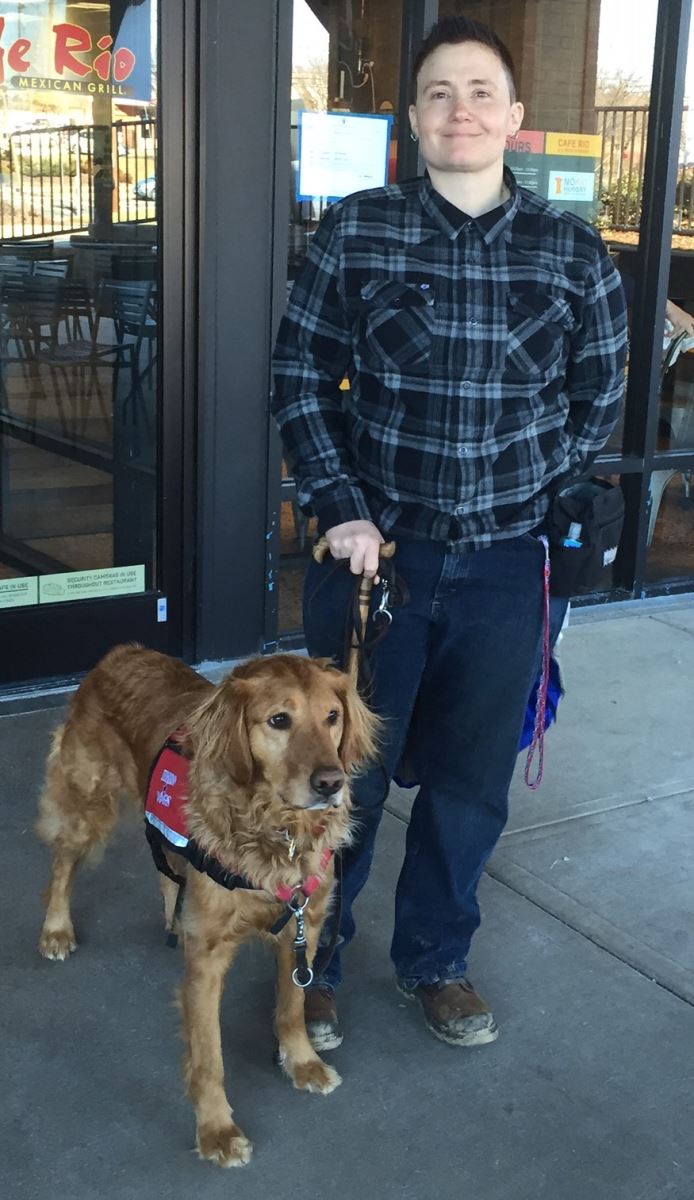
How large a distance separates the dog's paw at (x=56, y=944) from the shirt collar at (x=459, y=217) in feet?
6.66

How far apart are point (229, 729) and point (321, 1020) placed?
2.88 feet

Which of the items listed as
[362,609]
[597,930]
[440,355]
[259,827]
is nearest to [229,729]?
[259,827]

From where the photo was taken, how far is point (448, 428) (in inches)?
112

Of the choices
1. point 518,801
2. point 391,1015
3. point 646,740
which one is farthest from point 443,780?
point 646,740

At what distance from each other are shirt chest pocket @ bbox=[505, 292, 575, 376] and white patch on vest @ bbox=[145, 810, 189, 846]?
1282 mm

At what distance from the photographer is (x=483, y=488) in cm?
291

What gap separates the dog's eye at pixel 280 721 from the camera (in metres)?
2.62

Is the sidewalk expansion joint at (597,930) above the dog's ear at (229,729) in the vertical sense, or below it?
below

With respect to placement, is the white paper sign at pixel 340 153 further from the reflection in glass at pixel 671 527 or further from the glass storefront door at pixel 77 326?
the reflection in glass at pixel 671 527

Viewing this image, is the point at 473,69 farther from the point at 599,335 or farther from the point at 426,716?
the point at 426,716

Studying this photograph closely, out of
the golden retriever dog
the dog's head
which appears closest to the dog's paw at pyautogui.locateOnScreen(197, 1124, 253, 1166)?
the golden retriever dog

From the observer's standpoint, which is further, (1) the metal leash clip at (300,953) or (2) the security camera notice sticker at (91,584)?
(2) the security camera notice sticker at (91,584)

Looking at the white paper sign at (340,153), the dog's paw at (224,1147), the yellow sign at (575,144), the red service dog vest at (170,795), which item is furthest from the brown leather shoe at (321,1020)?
the yellow sign at (575,144)

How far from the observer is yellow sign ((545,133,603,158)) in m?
6.11
